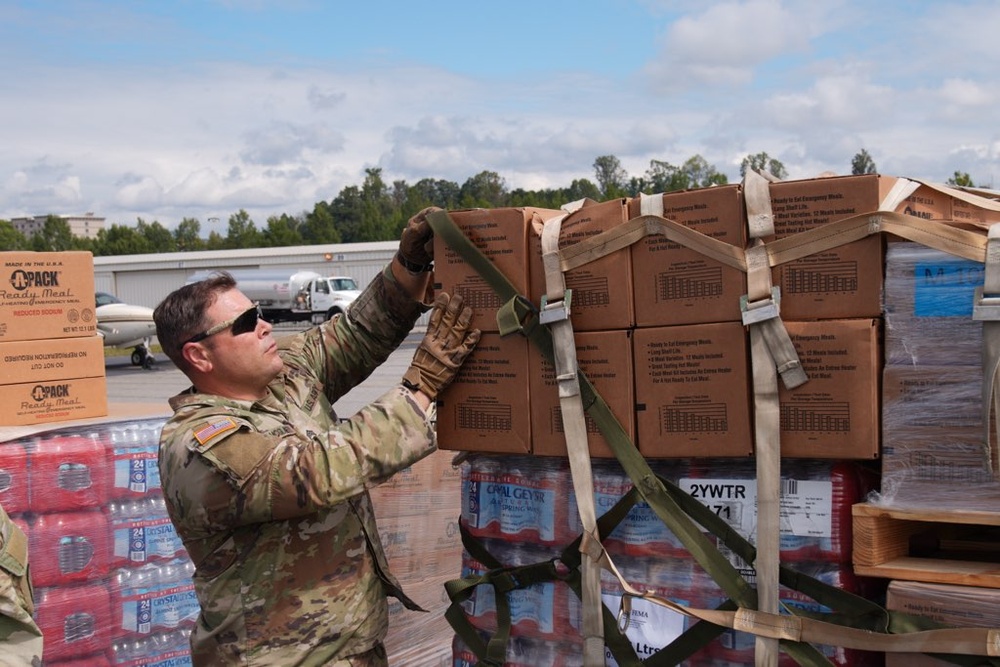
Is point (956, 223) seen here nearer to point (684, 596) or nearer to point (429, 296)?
point (684, 596)

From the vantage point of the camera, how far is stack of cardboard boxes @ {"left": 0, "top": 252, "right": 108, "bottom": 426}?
550 centimetres

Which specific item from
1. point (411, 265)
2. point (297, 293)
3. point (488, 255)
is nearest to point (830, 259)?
point (488, 255)

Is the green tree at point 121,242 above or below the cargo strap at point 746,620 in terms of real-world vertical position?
above

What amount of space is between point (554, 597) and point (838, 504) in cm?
96

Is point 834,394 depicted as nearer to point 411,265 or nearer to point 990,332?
point 990,332

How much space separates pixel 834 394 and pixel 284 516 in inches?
65.6

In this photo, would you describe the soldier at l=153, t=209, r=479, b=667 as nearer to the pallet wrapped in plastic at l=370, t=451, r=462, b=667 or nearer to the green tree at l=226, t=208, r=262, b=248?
the pallet wrapped in plastic at l=370, t=451, r=462, b=667

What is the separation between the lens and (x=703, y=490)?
2729 mm

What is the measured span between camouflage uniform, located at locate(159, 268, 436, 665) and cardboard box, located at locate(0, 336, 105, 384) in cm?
270

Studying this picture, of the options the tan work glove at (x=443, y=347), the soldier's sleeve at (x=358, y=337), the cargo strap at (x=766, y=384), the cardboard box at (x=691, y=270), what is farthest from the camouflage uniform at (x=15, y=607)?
the cargo strap at (x=766, y=384)

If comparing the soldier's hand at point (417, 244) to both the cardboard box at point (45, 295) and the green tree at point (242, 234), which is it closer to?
the cardboard box at point (45, 295)

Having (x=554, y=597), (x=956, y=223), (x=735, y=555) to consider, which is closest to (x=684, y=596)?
(x=735, y=555)

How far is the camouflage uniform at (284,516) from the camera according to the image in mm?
2953

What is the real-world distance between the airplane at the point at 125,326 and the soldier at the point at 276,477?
2189 centimetres
